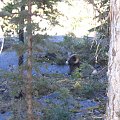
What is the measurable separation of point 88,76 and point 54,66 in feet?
8.17

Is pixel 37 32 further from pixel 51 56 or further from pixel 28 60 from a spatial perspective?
pixel 51 56

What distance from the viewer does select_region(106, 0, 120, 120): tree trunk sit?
13.6ft

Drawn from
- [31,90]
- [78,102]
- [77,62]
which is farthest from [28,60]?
[77,62]

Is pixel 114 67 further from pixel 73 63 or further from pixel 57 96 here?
pixel 73 63

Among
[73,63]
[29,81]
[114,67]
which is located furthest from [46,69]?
[73,63]

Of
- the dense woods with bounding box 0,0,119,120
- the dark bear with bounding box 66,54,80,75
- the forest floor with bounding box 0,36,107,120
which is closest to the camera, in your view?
the dense woods with bounding box 0,0,119,120

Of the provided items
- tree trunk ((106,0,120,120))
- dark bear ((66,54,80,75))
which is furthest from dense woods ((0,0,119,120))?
dark bear ((66,54,80,75))

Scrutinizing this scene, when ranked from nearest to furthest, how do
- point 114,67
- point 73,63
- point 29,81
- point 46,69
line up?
point 114,67, point 29,81, point 46,69, point 73,63

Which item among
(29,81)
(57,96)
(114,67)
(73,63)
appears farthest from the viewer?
(73,63)

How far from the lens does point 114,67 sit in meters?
4.29

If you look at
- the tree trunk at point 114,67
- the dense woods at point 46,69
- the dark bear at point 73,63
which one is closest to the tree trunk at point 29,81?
the dense woods at point 46,69

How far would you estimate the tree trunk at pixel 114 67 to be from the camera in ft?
13.6

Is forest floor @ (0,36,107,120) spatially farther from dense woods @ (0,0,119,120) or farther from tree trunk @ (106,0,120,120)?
tree trunk @ (106,0,120,120)

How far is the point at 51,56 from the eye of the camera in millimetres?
14117
